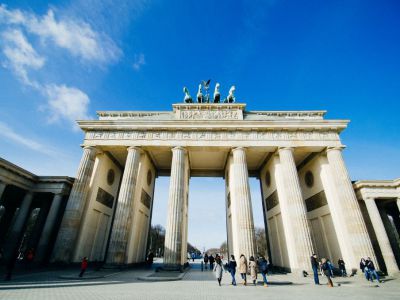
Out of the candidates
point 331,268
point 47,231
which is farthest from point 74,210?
point 331,268

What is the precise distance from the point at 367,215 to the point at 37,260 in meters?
28.5

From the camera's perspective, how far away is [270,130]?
2008 centimetres

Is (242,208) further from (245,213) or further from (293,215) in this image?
(293,215)

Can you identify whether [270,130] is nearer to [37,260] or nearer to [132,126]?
[132,126]

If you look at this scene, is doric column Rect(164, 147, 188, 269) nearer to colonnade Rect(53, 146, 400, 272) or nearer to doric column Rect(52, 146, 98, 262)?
colonnade Rect(53, 146, 400, 272)

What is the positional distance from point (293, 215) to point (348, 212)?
14.4 feet

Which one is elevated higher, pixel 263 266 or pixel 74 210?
pixel 74 210

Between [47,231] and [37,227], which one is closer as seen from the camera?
[47,231]

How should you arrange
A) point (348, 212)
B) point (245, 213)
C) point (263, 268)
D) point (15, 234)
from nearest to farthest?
1. point (263, 268)
2. point (348, 212)
3. point (245, 213)
4. point (15, 234)

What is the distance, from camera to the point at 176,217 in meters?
16.8

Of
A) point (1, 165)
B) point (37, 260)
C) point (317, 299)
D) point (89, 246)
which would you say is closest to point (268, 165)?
point (317, 299)

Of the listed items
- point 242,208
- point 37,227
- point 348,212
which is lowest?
point 37,227

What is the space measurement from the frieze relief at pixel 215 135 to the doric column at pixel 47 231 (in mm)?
6642

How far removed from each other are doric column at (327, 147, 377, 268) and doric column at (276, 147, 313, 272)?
3325mm
